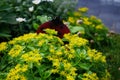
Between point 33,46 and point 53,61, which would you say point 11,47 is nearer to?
point 33,46

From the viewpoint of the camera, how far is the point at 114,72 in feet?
17.4

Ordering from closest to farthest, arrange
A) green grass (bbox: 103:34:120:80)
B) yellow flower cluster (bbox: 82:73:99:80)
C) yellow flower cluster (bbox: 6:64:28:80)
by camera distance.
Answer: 1. yellow flower cluster (bbox: 6:64:28:80)
2. yellow flower cluster (bbox: 82:73:99:80)
3. green grass (bbox: 103:34:120:80)

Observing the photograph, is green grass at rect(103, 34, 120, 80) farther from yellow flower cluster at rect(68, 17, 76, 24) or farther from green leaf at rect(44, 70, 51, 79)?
green leaf at rect(44, 70, 51, 79)

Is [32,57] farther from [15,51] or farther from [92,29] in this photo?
[92,29]

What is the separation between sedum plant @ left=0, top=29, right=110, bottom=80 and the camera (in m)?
3.63

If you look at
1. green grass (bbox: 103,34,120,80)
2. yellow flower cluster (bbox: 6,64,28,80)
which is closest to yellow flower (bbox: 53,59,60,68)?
yellow flower cluster (bbox: 6,64,28,80)

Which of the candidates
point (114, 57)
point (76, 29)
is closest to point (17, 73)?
point (76, 29)

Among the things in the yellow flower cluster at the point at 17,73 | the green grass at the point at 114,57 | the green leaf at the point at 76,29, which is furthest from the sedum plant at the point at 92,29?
the yellow flower cluster at the point at 17,73

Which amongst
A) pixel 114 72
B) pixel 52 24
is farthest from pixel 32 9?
pixel 114 72

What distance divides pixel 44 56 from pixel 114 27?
147 inches

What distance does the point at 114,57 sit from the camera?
575 cm

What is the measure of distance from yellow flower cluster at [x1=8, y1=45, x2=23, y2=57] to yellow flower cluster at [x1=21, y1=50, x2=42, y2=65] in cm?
15

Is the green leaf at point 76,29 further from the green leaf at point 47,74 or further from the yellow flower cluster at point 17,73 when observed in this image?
the yellow flower cluster at point 17,73

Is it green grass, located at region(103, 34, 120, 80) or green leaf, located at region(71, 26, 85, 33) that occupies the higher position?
green leaf, located at region(71, 26, 85, 33)
